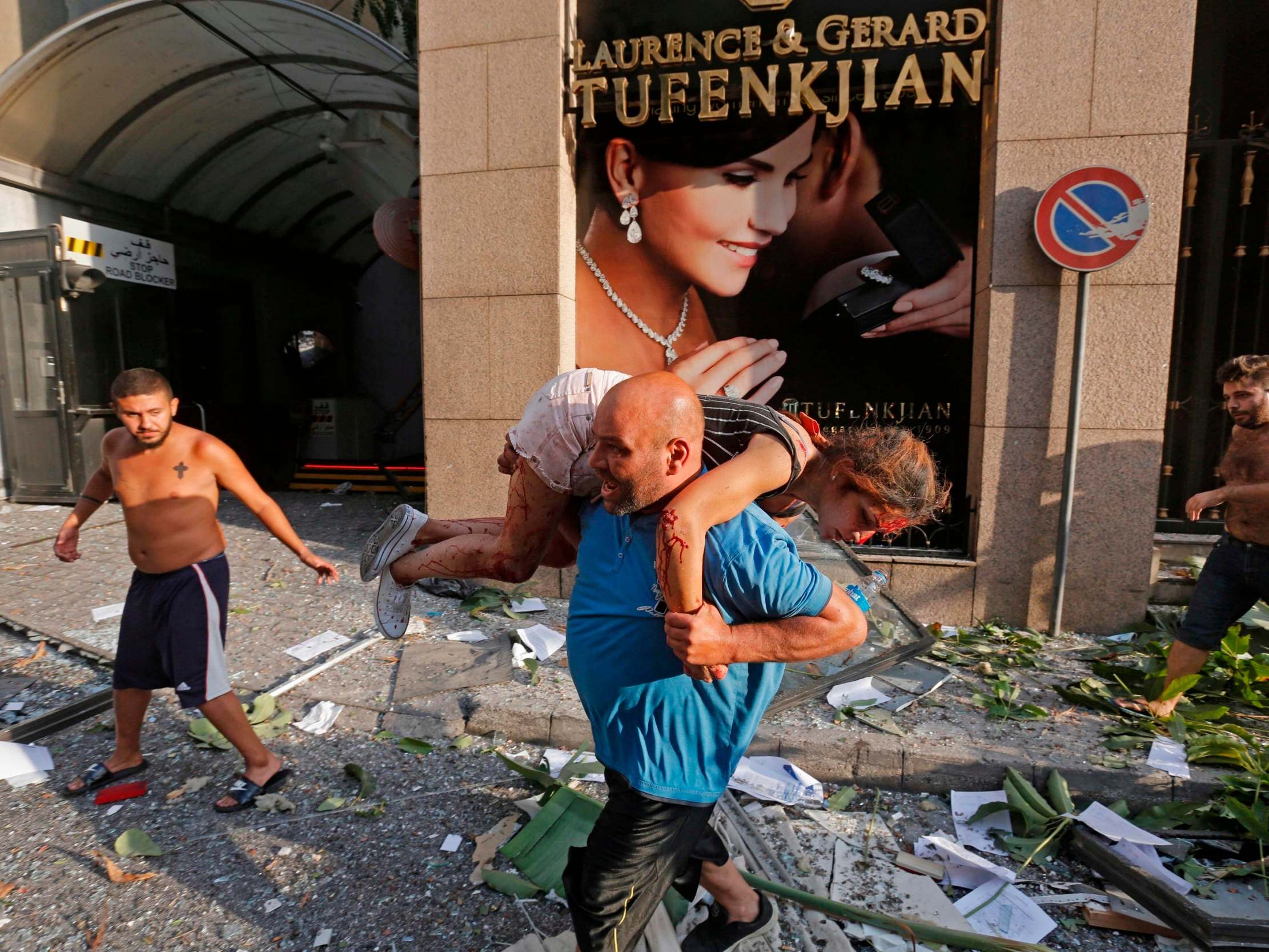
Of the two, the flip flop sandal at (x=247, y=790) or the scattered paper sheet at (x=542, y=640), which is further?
the scattered paper sheet at (x=542, y=640)

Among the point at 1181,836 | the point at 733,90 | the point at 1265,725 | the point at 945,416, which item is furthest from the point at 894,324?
A: the point at 1181,836

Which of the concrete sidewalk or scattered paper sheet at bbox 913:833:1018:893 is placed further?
the concrete sidewalk

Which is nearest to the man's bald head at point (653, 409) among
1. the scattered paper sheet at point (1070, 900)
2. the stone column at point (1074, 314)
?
the scattered paper sheet at point (1070, 900)

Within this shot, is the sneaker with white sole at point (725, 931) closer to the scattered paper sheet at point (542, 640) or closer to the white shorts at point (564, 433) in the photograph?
the white shorts at point (564, 433)

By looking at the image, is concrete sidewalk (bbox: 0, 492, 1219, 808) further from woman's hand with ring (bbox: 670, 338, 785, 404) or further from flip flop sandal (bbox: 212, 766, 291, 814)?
woman's hand with ring (bbox: 670, 338, 785, 404)

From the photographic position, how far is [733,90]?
18.6 ft

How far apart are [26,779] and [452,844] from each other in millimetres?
2121

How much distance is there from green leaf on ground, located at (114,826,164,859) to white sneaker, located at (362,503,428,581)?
133 cm

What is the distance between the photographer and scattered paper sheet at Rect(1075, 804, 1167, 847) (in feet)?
9.80

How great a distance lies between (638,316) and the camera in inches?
241

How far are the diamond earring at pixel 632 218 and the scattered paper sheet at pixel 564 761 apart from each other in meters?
4.09

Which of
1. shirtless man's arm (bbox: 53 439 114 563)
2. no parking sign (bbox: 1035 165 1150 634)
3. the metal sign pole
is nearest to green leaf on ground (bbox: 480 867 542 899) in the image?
shirtless man's arm (bbox: 53 439 114 563)

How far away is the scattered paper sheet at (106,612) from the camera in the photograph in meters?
5.35

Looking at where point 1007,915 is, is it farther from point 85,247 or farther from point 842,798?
point 85,247
